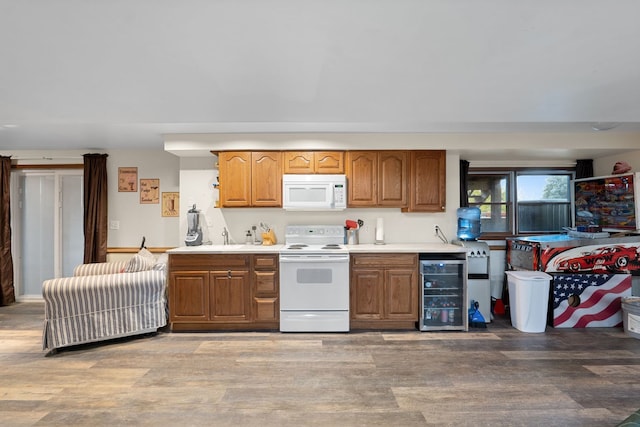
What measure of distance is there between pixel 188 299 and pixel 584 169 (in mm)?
5300

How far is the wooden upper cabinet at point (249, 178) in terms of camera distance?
4.04 m

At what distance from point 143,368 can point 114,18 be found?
309cm

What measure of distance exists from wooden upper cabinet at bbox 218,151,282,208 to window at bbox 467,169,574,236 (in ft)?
8.89

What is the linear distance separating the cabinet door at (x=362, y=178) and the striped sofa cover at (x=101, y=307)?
2.30 metres

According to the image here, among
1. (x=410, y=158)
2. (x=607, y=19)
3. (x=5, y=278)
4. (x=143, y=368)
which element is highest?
(x=410, y=158)

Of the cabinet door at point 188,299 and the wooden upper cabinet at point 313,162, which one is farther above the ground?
the wooden upper cabinet at point 313,162

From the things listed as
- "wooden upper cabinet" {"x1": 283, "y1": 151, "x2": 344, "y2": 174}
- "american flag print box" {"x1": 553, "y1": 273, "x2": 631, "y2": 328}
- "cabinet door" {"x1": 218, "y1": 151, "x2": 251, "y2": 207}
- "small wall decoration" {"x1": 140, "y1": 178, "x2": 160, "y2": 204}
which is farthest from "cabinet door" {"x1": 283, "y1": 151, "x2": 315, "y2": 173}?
"american flag print box" {"x1": 553, "y1": 273, "x2": 631, "y2": 328}

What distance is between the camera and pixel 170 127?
140 inches

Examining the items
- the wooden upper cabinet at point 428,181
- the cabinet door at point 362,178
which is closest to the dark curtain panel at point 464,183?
the wooden upper cabinet at point 428,181

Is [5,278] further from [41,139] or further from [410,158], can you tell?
[410,158]

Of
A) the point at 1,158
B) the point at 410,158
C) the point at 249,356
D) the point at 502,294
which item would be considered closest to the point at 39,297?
the point at 1,158

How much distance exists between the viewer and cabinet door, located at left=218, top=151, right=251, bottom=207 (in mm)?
4043

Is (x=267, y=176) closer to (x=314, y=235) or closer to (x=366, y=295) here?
(x=314, y=235)

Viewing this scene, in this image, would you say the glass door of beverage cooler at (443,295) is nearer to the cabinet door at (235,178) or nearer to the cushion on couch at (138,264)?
the cabinet door at (235,178)
